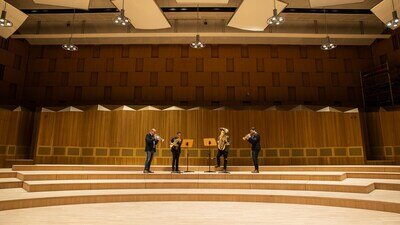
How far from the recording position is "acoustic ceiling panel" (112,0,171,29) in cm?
740

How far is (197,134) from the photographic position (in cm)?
884

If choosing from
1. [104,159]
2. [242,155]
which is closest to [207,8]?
[242,155]

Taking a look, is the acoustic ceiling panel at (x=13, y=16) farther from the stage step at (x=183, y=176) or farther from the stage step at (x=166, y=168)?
the stage step at (x=183, y=176)

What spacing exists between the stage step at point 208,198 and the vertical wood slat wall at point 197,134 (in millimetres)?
3646

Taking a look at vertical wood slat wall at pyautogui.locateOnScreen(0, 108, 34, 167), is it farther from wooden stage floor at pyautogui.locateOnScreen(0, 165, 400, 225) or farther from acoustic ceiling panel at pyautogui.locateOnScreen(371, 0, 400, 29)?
acoustic ceiling panel at pyautogui.locateOnScreen(371, 0, 400, 29)

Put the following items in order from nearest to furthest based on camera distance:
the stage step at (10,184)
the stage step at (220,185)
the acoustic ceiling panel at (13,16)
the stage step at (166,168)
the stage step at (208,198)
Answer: the stage step at (208,198) → the stage step at (220,185) → the stage step at (10,184) → the stage step at (166,168) → the acoustic ceiling panel at (13,16)

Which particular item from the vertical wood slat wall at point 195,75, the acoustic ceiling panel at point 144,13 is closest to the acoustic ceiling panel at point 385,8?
the vertical wood slat wall at point 195,75

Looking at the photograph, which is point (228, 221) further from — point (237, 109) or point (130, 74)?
point (130, 74)

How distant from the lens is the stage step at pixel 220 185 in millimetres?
4727

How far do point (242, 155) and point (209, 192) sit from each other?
398 cm

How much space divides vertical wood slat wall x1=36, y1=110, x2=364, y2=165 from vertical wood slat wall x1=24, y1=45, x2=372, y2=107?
49.0 inches

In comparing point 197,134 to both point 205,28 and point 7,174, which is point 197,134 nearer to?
point 205,28

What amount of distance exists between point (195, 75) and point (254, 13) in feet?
11.1

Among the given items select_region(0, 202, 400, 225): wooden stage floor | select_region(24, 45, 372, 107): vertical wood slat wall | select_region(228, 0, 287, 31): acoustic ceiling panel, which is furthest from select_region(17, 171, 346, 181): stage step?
select_region(228, 0, 287, 31): acoustic ceiling panel
